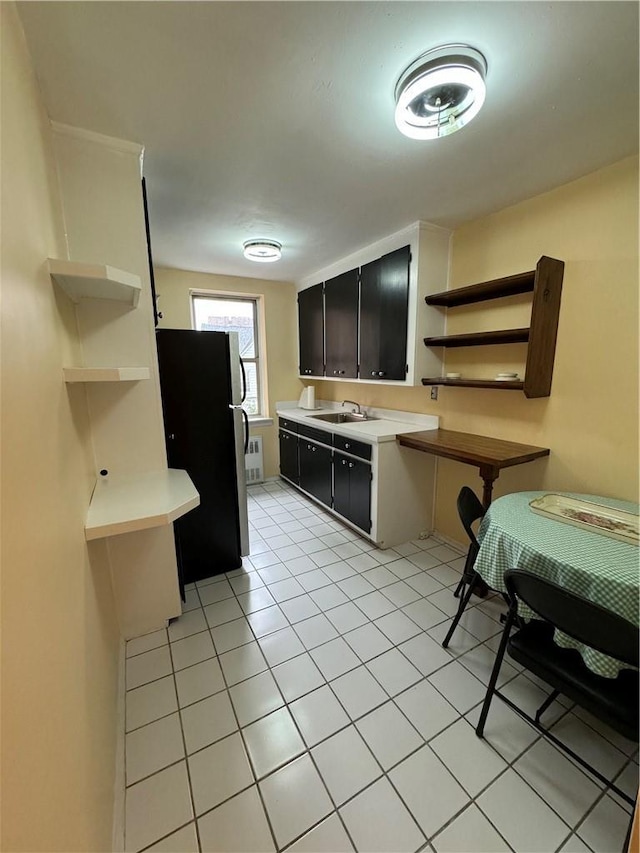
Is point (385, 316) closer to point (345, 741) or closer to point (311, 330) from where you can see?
point (311, 330)

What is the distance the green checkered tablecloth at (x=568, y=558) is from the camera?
111cm

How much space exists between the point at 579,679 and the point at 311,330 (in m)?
3.51

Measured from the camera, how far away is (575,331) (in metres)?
1.92

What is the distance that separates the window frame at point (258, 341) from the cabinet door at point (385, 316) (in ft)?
4.99

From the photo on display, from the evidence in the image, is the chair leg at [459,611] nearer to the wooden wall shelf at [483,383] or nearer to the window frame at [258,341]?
the wooden wall shelf at [483,383]

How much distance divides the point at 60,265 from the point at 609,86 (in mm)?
2074

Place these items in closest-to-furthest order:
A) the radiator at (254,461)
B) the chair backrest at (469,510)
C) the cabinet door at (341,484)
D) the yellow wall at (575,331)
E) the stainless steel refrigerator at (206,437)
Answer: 1. the yellow wall at (575,331)
2. the chair backrest at (469,510)
3. the stainless steel refrigerator at (206,437)
4. the cabinet door at (341,484)
5. the radiator at (254,461)

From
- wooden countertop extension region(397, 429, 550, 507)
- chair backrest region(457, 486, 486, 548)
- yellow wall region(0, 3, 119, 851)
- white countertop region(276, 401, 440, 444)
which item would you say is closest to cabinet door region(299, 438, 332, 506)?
white countertop region(276, 401, 440, 444)

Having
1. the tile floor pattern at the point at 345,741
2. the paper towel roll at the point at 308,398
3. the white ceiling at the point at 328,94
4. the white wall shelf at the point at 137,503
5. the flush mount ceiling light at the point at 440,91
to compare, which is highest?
the white ceiling at the point at 328,94

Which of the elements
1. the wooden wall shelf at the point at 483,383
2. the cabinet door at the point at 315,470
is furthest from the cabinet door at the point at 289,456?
the wooden wall shelf at the point at 483,383

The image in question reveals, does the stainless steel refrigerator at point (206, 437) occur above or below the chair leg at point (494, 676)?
above

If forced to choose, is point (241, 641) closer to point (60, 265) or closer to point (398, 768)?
point (398, 768)

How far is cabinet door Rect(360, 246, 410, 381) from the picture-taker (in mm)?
2629

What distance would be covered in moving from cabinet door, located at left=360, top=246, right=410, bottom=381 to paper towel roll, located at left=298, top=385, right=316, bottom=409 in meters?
1.20
